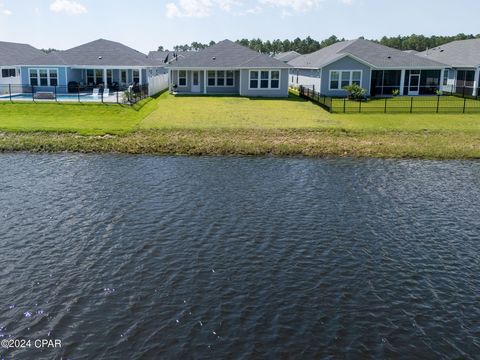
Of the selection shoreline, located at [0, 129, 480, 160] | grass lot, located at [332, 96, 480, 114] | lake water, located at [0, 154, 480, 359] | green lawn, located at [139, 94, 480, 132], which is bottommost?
lake water, located at [0, 154, 480, 359]

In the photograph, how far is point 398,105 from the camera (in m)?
46.2

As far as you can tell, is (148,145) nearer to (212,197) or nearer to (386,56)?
(212,197)

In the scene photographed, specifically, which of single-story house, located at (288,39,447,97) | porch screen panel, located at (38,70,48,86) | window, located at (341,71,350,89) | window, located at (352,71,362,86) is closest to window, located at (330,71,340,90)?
single-story house, located at (288,39,447,97)

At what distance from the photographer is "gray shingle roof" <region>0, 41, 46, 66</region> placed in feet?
170

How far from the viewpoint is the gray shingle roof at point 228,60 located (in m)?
55.2

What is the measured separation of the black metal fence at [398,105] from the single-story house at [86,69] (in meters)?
18.3

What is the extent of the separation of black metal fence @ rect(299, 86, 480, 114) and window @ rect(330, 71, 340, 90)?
226cm

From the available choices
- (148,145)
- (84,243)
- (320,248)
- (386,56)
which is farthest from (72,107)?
(386,56)

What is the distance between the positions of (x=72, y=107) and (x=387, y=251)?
30.7 meters

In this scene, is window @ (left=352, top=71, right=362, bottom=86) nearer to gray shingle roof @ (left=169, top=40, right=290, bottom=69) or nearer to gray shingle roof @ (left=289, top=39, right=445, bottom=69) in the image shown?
gray shingle roof @ (left=289, top=39, right=445, bottom=69)

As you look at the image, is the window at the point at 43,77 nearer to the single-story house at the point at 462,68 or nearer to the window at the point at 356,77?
the window at the point at 356,77

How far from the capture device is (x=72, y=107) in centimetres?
3972

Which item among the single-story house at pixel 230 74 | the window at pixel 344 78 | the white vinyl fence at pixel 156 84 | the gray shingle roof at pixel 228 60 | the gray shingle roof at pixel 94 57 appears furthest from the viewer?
the single-story house at pixel 230 74

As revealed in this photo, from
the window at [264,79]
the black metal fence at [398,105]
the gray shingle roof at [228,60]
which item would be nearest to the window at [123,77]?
the gray shingle roof at [228,60]
